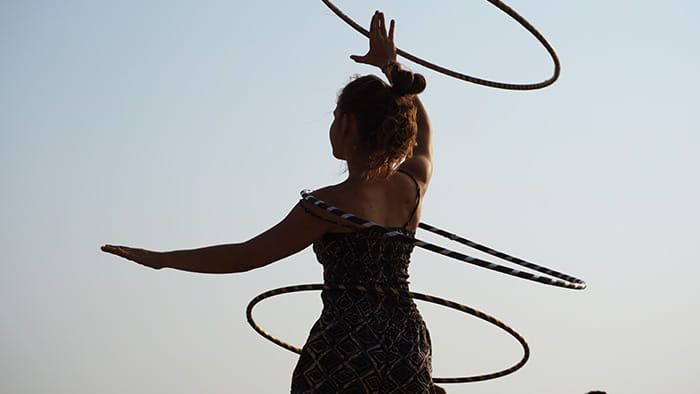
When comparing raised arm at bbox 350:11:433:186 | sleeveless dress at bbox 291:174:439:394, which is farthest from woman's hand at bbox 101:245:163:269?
raised arm at bbox 350:11:433:186

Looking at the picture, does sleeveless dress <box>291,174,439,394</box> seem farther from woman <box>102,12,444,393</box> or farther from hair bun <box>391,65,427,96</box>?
hair bun <box>391,65,427,96</box>

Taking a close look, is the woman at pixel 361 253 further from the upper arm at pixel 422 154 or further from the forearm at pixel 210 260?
the upper arm at pixel 422 154

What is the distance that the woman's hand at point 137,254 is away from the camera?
5262mm

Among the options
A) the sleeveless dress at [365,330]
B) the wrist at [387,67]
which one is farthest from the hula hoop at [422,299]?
the wrist at [387,67]

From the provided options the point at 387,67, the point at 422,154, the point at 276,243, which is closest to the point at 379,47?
the point at 387,67

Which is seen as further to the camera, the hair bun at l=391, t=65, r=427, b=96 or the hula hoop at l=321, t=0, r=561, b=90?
the hula hoop at l=321, t=0, r=561, b=90

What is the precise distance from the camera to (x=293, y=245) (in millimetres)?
5203

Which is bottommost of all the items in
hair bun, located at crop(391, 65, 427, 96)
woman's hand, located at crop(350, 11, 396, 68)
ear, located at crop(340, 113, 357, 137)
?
ear, located at crop(340, 113, 357, 137)

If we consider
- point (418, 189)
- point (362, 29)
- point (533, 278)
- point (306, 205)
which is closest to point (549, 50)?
point (362, 29)

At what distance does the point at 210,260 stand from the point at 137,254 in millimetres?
421

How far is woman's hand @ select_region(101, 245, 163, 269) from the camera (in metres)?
5.26

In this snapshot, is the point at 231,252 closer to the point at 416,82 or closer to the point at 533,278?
the point at 416,82

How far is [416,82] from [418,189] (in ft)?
2.04

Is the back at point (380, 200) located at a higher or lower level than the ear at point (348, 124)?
lower
